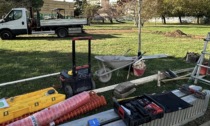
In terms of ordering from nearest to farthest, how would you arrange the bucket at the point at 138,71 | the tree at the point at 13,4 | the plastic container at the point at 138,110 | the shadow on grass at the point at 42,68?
the plastic container at the point at 138,110 → the shadow on grass at the point at 42,68 → the bucket at the point at 138,71 → the tree at the point at 13,4

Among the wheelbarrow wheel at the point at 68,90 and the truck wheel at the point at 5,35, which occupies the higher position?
the truck wheel at the point at 5,35

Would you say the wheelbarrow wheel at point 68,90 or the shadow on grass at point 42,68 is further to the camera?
the shadow on grass at point 42,68

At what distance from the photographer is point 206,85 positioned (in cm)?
495

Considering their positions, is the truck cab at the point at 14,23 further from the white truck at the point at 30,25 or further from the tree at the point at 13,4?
the tree at the point at 13,4

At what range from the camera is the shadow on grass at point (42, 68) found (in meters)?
4.79

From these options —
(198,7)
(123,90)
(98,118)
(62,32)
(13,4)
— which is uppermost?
(198,7)

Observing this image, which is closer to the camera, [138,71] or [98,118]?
[98,118]

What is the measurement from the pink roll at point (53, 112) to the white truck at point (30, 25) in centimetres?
1176

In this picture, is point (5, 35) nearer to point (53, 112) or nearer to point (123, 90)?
point (123, 90)

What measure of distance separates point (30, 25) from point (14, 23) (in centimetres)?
102

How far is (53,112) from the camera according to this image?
9.87 ft

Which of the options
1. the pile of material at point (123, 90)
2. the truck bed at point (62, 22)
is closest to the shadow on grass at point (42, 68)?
the pile of material at point (123, 90)

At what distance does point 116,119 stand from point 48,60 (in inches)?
194

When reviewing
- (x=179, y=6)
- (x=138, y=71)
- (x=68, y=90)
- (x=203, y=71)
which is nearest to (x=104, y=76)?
(x=138, y=71)
